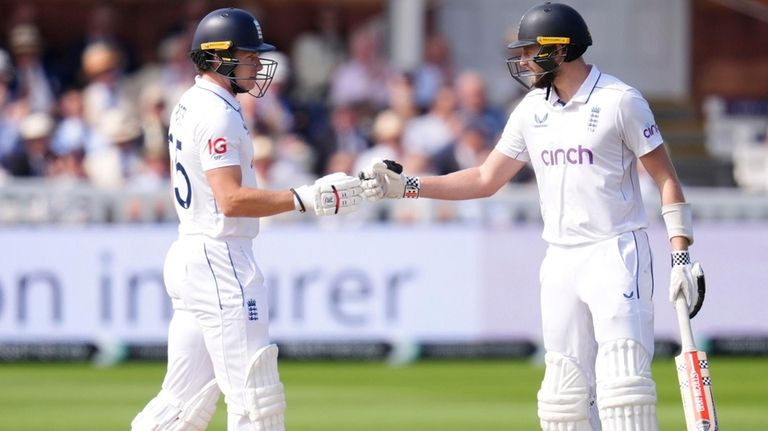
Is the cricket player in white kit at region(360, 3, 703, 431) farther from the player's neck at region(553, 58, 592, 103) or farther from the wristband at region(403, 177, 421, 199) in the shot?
the wristband at region(403, 177, 421, 199)

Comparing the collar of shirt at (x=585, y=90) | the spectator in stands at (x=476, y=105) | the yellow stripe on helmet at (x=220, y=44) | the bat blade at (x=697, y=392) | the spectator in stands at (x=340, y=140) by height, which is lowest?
the bat blade at (x=697, y=392)

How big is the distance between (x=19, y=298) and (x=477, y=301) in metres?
3.96

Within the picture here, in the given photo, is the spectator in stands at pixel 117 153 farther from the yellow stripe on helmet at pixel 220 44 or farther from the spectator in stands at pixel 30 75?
the yellow stripe on helmet at pixel 220 44

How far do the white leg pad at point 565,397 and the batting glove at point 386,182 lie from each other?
1156mm

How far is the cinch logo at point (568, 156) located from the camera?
7.32m

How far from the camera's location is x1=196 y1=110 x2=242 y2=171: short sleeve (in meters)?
7.17

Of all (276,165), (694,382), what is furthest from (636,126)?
(276,165)

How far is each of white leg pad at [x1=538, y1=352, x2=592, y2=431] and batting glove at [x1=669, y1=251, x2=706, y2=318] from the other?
554mm

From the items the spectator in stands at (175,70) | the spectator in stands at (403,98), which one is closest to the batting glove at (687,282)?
the spectator in stands at (403,98)

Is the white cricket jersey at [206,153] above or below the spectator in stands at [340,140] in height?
below

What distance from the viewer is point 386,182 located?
7.83 metres

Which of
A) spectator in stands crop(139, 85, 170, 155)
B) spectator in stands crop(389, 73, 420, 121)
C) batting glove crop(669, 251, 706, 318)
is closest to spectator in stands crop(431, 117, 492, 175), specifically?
spectator in stands crop(389, 73, 420, 121)

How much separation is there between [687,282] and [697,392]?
0.50 metres

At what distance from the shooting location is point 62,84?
17125 mm
